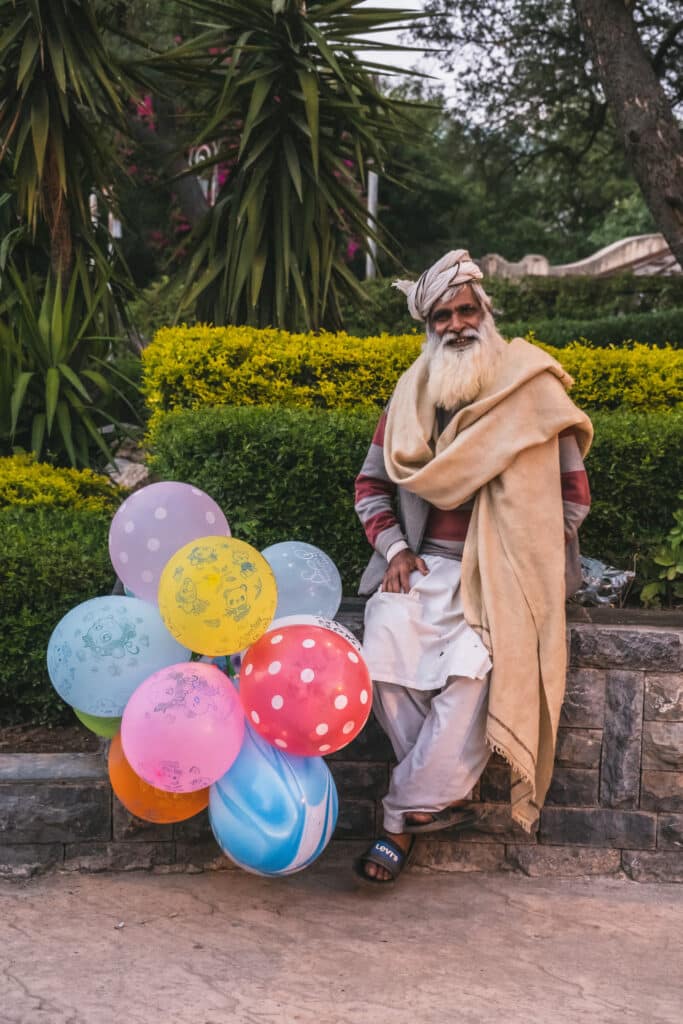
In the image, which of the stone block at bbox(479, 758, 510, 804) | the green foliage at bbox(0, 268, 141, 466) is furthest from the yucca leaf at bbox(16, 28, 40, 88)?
the stone block at bbox(479, 758, 510, 804)

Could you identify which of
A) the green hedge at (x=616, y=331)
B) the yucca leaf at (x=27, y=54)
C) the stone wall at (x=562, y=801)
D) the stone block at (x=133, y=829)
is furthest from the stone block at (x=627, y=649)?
the green hedge at (x=616, y=331)

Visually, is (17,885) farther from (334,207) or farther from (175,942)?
(334,207)

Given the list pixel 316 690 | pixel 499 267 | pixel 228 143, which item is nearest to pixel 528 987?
pixel 316 690

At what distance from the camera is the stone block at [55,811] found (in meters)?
3.57

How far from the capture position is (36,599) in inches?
160

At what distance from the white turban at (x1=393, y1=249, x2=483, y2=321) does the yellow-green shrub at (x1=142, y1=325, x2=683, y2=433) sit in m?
1.41

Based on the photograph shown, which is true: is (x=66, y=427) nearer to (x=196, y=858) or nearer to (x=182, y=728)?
(x=196, y=858)

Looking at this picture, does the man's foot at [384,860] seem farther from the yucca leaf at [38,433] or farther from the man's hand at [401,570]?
the yucca leaf at [38,433]

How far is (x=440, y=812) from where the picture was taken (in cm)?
A: 338

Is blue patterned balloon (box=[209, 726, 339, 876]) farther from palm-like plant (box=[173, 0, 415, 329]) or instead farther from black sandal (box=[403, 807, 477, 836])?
palm-like plant (box=[173, 0, 415, 329])

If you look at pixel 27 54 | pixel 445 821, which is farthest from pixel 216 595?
pixel 27 54

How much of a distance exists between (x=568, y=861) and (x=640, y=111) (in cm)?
502

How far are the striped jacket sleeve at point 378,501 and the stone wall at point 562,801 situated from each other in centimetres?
67

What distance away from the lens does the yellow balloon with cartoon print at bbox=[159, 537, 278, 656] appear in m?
2.90
